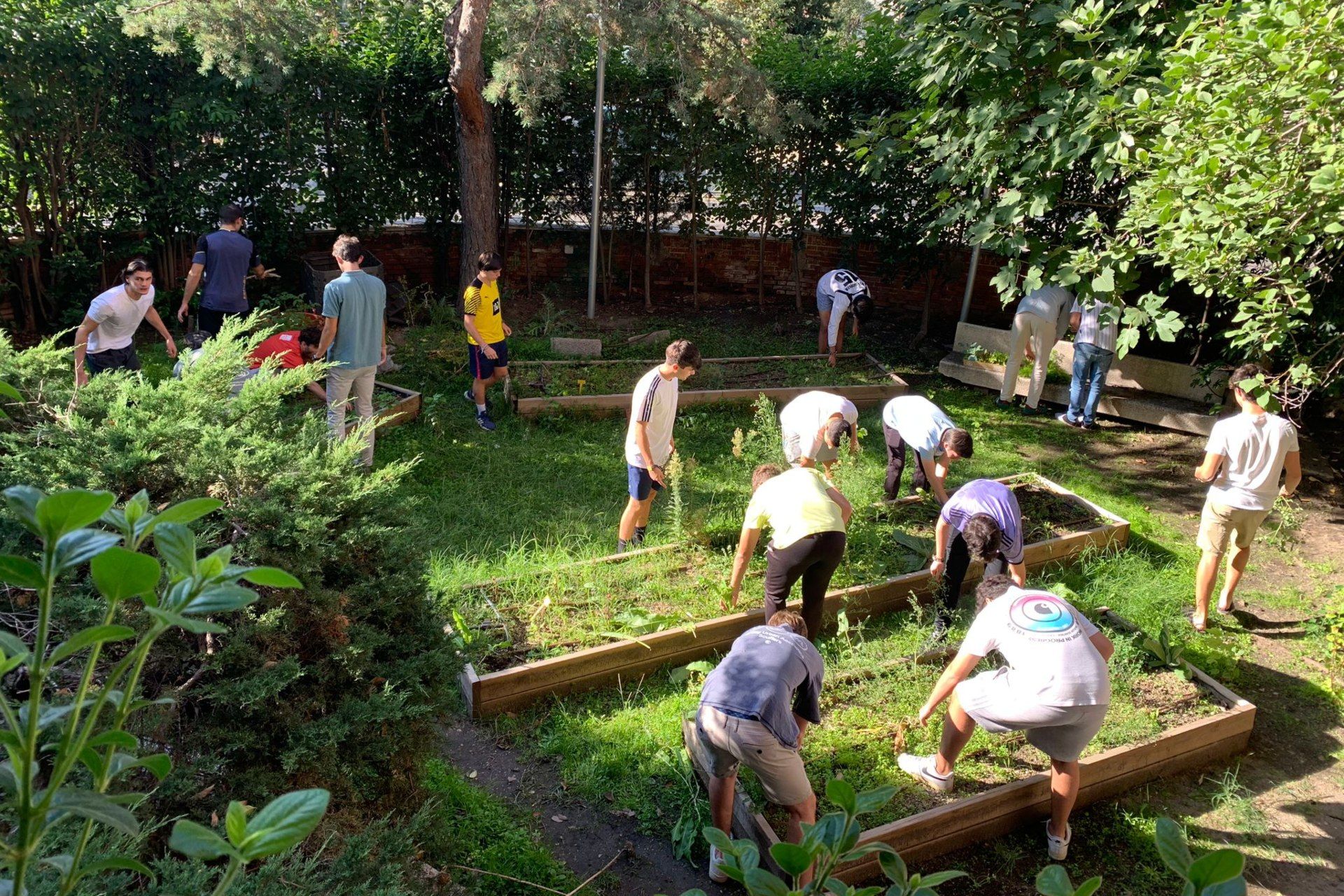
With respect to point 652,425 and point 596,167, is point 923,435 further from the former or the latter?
point 596,167

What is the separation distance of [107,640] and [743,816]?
147 inches

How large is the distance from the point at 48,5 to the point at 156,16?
4.86ft

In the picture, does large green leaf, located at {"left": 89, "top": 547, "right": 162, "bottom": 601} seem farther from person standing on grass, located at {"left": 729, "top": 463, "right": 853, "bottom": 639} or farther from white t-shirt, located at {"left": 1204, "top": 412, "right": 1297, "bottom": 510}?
white t-shirt, located at {"left": 1204, "top": 412, "right": 1297, "bottom": 510}

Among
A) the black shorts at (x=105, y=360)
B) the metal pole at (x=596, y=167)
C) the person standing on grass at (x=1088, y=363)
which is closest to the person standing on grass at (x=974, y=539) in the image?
the person standing on grass at (x=1088, y=363)

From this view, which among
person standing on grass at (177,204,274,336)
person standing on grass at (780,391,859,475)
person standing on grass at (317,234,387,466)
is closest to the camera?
person standing on grass at (780,391,859,475)

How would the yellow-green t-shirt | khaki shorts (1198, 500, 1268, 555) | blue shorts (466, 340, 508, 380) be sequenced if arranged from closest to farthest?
the yellow-green t-shirt < khaki shorts (1198, 500, 1268, 555) < blue shorts (466, 340, 508, 380)

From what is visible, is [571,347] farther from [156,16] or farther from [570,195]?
[156,16]

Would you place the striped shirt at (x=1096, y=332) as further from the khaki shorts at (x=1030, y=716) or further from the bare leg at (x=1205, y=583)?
the khaki shorts at (x=1030, y=716)

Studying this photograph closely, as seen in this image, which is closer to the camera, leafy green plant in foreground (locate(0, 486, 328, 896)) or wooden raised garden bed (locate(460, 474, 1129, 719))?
leafy green plant in foreground (locate(0, 486, 328, 896))

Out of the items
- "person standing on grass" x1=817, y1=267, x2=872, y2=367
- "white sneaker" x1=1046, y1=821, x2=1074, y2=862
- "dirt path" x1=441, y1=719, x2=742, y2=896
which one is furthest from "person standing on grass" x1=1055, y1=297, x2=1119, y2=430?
"dirt path" x1=441, y1=719, x2=742, y2=896

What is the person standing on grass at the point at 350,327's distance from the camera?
21.7ft

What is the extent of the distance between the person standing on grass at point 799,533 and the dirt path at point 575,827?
136 cm

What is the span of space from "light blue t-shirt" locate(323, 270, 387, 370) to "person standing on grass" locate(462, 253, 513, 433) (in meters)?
1.25

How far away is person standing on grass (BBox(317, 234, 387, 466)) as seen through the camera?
6617 mm
